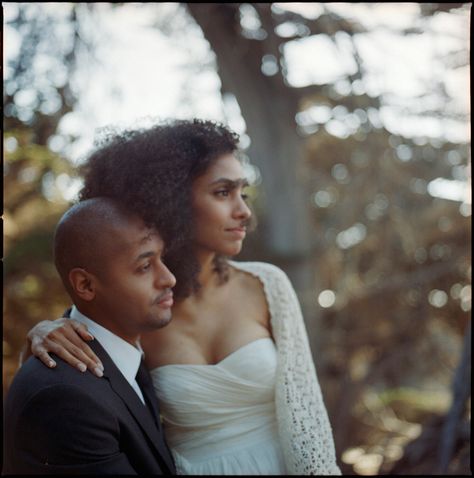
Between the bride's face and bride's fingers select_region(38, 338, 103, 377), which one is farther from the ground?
the bride's face

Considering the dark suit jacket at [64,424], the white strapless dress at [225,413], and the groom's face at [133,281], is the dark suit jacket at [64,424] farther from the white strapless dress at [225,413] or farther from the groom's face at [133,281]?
the white strapless dress at [225,413]

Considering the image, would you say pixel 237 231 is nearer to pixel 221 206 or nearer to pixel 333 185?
pixel 221 206

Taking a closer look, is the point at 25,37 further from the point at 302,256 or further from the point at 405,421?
the point at 405,421

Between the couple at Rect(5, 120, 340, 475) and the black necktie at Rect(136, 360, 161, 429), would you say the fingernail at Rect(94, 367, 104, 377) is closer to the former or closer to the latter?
the couple at Rect(5, 120, 340, 475)

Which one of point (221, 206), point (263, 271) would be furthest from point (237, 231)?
point (263, 271)

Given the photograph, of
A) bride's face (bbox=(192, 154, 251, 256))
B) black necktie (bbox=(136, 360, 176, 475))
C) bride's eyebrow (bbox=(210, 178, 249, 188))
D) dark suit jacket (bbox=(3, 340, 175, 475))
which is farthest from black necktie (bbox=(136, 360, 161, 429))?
bride's eyebrow (bbox=(210, 178, 249, 188))

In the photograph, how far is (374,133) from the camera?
451 centimetres

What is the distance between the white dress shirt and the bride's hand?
5 centimetres

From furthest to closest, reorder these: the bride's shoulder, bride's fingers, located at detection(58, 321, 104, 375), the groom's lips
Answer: the bride's shoulder → the groom's lips → bride's fingers, located at detection(58, 321, 104, 375)

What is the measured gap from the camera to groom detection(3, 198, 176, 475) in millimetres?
1496

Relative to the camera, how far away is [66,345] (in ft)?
5.27

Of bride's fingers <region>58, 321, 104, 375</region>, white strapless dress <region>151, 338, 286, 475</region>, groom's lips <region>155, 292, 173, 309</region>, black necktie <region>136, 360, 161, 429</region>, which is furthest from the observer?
white strapless dress <region>151, 338, 286, 475</region>

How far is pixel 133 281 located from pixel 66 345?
0.23 m

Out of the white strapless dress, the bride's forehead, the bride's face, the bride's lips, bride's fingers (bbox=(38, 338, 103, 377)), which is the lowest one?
the white strapless dress
